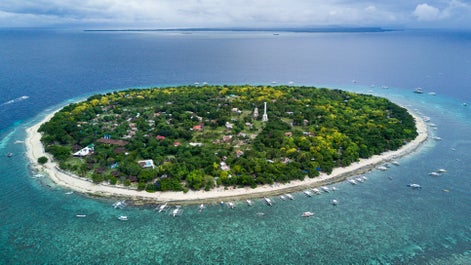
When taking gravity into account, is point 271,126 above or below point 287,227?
above

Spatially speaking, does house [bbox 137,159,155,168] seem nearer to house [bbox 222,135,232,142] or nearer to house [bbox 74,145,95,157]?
house [bbox 74,145,95,157]

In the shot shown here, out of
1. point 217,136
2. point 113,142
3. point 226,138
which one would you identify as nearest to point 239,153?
point 226,138

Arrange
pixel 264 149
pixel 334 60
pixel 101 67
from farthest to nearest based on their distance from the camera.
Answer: pixel 334 60 < pixel 101 67 < pixel 264 149

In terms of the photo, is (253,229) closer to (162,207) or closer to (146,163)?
(162,207)

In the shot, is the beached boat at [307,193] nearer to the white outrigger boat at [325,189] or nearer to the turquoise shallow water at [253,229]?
the turquoise shallow water at [253,229]

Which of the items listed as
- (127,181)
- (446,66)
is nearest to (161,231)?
(127,181)

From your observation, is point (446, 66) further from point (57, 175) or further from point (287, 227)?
point (57, 175)

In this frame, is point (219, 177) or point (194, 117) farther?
point (194, 117)
